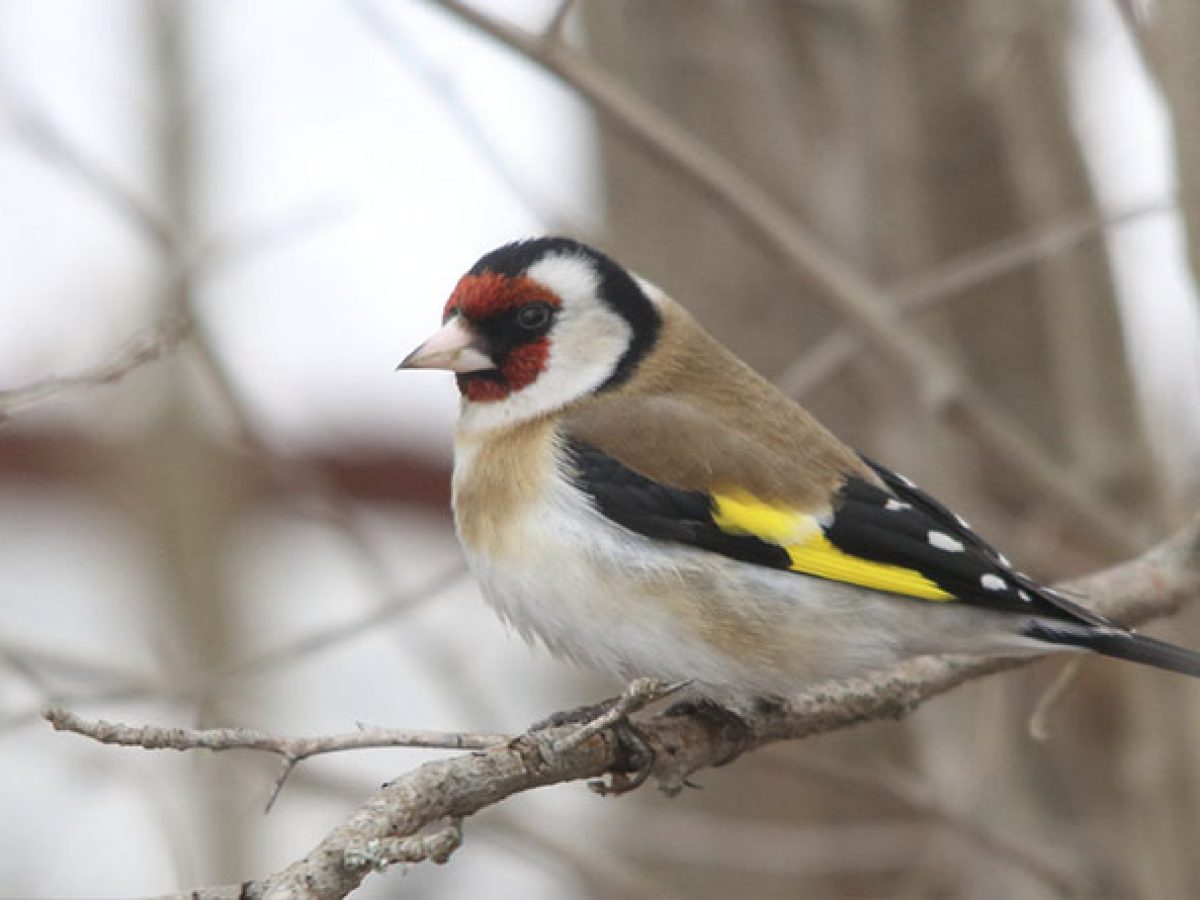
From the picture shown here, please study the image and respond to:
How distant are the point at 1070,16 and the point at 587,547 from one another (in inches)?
87.6

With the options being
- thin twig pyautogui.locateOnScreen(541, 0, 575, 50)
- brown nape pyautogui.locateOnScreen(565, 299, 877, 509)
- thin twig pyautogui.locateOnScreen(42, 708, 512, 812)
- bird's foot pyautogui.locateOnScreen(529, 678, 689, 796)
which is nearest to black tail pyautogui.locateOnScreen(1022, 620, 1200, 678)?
brown nape pyautogui.locateOnScreen(565, 299, 877, 509)

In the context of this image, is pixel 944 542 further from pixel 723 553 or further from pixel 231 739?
pixel 231 739

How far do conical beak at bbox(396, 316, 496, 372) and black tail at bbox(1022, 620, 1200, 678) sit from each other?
1231mm

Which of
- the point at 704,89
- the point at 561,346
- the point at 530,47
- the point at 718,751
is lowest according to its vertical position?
the point at 718,751

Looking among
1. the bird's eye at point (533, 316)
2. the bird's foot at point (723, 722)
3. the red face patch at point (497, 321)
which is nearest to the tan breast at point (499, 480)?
the red face patch at point (497, 321)

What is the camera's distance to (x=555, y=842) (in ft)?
13.7

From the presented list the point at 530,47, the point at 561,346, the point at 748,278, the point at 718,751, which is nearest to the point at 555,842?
the point at 718,751

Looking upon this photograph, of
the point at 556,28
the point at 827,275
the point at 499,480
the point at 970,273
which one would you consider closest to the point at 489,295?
the point at 499,480

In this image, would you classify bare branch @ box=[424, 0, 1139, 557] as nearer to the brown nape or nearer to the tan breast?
the brown nape

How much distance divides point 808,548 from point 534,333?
2.60ft

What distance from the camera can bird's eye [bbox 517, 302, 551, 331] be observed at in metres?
3.85

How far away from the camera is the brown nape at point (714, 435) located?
11.5 ft

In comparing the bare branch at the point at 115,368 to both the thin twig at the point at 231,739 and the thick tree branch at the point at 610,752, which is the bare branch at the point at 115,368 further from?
the thick tree branch at the point at 610,752

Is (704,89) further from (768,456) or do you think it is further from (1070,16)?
(768,456)
